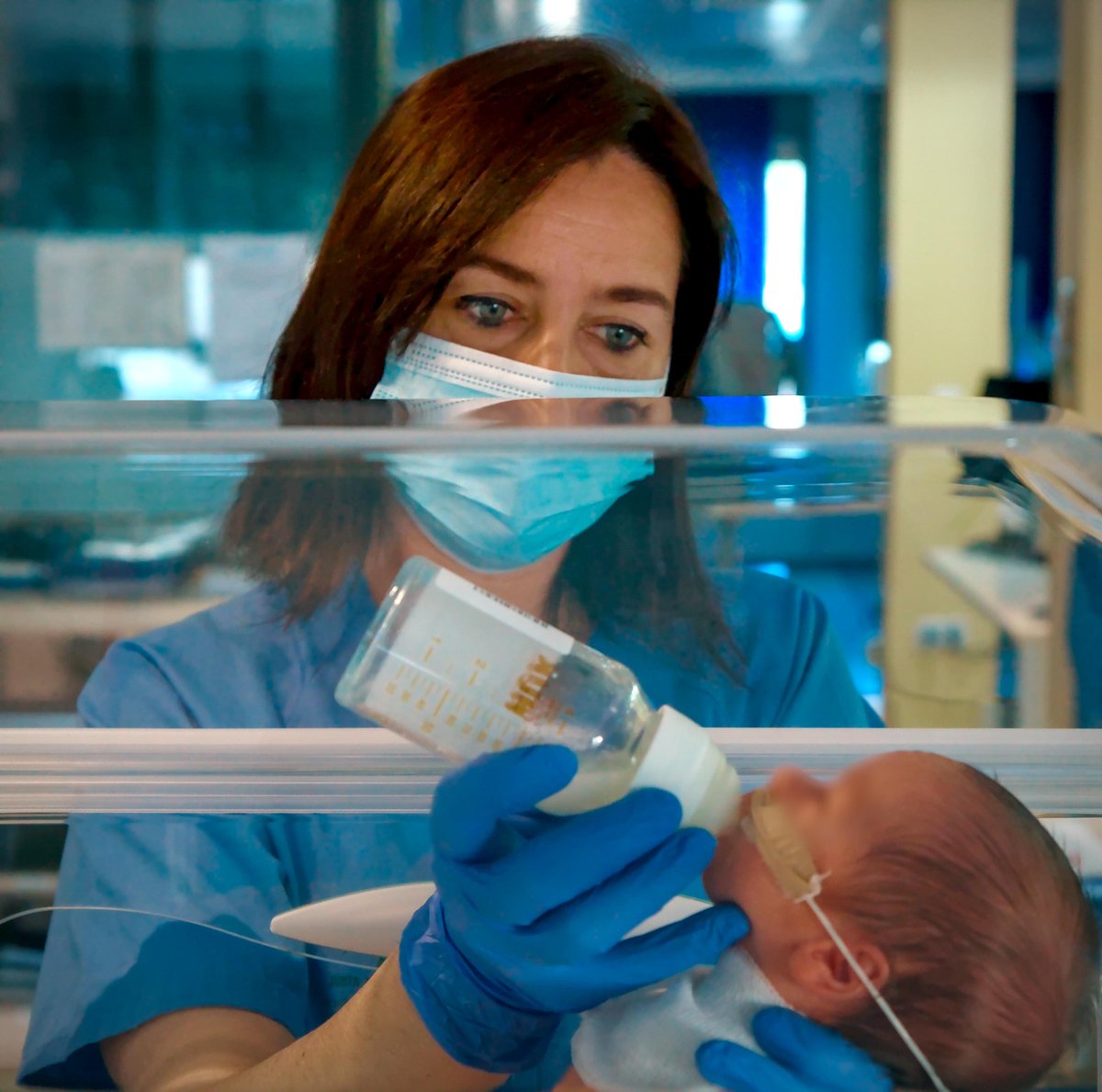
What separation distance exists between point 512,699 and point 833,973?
0.26 meters

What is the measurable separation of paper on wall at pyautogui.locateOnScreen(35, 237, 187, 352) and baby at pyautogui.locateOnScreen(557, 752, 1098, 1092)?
324 cm

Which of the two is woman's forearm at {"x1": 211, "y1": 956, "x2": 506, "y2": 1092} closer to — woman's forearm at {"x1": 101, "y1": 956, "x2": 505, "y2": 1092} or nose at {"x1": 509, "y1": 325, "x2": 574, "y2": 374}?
woman's forearm at {"x1": 101, "y1": 956, "x2": 505, "y2": 1092}

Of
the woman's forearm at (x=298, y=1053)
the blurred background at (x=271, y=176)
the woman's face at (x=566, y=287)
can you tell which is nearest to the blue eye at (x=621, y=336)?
the woman's face at (x=566, y=287)

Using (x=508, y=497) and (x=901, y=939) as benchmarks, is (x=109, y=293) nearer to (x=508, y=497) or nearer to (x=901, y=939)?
(x=508, y=497)

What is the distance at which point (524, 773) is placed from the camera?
62cm

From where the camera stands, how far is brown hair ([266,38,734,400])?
43.2 inches

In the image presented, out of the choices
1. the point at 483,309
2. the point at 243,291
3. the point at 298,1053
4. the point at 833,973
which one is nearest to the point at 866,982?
the point at 833,973

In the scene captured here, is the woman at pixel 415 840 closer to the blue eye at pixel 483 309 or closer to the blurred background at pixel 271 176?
the blue eye at pixel 483 309

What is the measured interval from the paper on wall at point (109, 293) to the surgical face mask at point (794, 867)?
324cm

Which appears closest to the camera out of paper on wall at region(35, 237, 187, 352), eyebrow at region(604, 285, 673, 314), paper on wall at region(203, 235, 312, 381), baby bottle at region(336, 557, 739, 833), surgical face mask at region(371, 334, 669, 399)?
baby bottle at region(336, 557, 739, 833)

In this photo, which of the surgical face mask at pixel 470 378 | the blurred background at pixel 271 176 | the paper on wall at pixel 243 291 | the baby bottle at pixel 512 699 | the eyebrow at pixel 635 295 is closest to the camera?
the baby bottle at pixel 512 699

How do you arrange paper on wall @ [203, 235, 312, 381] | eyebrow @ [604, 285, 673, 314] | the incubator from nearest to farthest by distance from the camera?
the incubator < eyebrow @ [604, 285, 673, 314] < paper on wall @ [203, 235, 312, 381]

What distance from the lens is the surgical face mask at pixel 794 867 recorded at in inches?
28.0

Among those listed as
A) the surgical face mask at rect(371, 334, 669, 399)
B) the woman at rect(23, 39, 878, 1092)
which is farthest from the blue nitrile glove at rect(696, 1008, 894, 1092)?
the surgical face mask at rect(371, 334, 669, 399)
